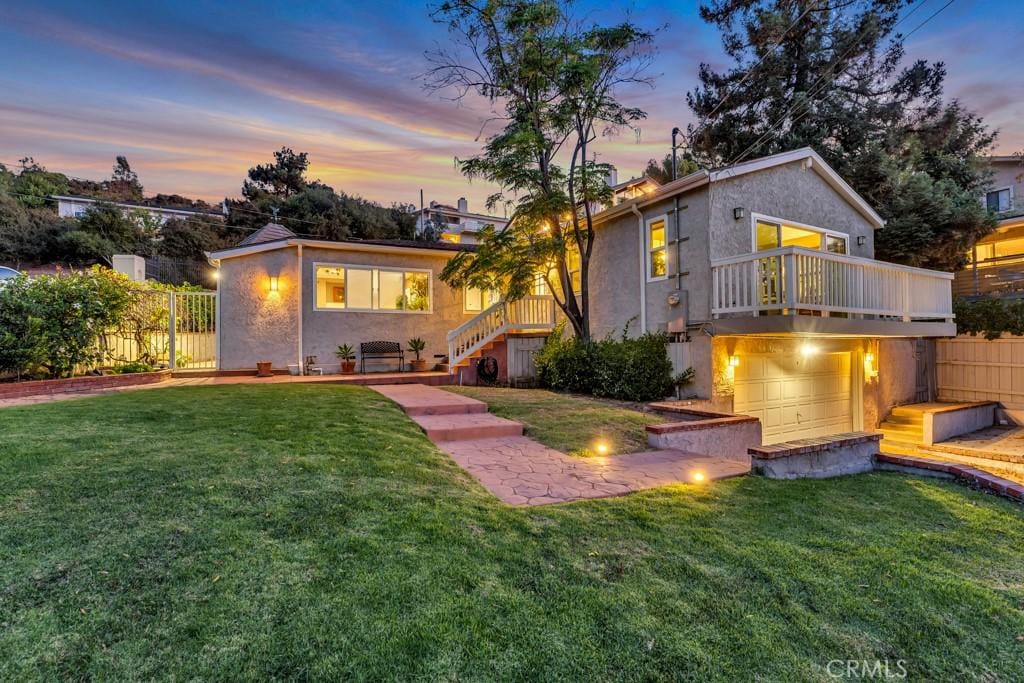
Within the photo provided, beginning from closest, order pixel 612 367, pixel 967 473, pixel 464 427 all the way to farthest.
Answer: pixel 967 473 < pixel 464 427 < pixel 612 367

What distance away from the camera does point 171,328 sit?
10898 mm

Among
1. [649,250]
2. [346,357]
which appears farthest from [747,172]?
[346,357]

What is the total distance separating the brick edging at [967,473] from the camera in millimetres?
4734

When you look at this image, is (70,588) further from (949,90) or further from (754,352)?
(949,90)

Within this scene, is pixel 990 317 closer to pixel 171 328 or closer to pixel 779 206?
pixel 779 206

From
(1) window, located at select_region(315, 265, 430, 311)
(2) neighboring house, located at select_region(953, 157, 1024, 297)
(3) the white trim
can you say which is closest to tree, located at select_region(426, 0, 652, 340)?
(3) the white trim

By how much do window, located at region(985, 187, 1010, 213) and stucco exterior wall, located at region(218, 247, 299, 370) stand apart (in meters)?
24.9

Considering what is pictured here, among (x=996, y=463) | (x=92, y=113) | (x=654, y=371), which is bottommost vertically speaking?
(x=996, y=463)

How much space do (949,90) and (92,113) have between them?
29167 millimetres

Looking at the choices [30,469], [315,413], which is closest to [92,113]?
[315,413]

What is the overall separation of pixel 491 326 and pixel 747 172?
21.3 feet

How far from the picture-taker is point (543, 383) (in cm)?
1126

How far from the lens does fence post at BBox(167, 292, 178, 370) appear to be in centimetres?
1091

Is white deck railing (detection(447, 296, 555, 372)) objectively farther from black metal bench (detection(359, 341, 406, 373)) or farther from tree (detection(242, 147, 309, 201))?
tree (detection(242, 147, 309, 201))
